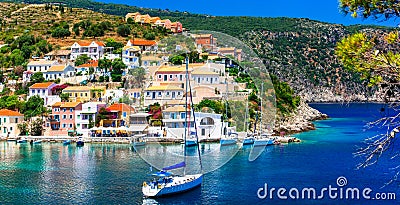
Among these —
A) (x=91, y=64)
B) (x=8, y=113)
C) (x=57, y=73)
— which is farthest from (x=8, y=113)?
(x=91, y=64)

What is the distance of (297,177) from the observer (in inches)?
757

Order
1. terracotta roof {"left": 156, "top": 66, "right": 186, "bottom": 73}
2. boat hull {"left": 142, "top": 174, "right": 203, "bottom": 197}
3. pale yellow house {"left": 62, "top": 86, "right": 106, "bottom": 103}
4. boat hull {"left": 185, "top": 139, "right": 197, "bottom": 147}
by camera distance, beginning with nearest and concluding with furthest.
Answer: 1. terracotta roof {"left": 156, "top": 66, "right": 186, "bottom": 73}
2. boat hull {"left": 142, "top": 174, "right": 203, "bottom": 197}
3. boat hull {"left": 185, "top": 139, "right": 197, "bottom": 147}
4. pale yellow house {"left": 62, "top": 86, "right": 106, "bottom": 103}

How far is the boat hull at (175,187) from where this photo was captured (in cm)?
1608

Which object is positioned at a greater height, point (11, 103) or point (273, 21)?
point (273, 21)

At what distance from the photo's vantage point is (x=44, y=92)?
36.7 m

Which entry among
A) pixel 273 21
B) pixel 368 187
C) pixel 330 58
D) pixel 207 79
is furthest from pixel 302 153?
pixel 273 21

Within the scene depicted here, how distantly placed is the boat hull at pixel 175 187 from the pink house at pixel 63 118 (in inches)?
677

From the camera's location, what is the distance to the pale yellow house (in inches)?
1395

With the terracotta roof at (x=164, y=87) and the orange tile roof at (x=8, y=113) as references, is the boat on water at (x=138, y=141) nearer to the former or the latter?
the terracotta roof at (x=164, y=87)

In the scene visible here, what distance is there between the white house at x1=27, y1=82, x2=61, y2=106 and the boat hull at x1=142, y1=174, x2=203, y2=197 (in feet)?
68.8

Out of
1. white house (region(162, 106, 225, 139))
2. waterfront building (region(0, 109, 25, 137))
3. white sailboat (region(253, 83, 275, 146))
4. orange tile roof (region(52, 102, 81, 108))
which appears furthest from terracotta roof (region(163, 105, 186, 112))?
waterfront building (region(0, 109, 25, 137))

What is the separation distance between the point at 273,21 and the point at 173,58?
8765cm

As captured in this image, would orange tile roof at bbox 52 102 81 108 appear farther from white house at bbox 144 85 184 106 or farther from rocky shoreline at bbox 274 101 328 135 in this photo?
white house at bbox 144 85 184 106

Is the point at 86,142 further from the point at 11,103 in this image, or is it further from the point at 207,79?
the point at 207,79
